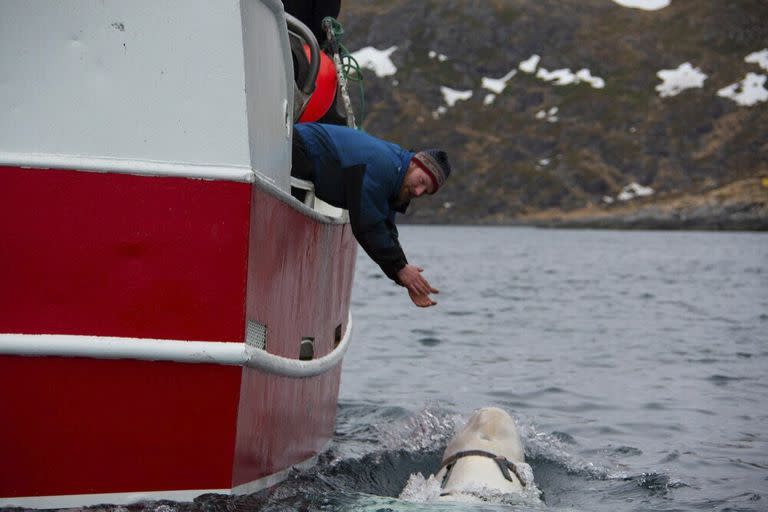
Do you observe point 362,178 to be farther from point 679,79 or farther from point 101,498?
point 679,79

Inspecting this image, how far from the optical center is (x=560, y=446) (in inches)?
356

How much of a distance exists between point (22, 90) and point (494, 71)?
Answer: 172 metres

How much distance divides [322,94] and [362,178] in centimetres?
239

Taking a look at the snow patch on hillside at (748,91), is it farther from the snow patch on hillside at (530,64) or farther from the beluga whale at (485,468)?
the beluga whale at (485,468)

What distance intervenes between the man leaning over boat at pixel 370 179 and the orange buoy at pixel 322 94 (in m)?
1.89

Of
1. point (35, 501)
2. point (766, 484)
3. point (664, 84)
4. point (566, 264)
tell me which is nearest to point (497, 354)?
point (766, 484)

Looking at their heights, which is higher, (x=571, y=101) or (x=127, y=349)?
(x=571, y=101)

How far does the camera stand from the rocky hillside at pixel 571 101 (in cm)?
13325

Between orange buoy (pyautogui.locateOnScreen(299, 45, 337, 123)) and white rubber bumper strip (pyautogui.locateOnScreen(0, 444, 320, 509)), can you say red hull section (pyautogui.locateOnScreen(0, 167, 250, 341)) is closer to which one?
white rubber bumper strip (pyautogui.locateOnScreen(0, 444, 320, 509))

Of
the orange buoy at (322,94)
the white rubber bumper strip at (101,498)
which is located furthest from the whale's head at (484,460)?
the orange buoy at (322,94)

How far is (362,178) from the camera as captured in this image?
595 centimetres

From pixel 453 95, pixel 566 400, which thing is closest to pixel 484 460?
pixel 566 400

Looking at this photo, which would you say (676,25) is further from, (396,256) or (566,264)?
(396,256)

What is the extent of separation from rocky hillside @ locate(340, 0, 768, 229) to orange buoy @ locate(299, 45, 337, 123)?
97.4 metres
